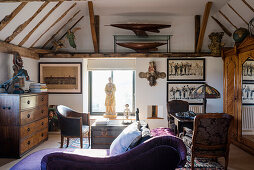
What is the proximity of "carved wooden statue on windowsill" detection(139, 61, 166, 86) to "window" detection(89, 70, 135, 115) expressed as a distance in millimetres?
773

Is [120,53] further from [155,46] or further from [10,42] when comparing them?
[10,42]

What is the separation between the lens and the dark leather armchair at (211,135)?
2.94 meters

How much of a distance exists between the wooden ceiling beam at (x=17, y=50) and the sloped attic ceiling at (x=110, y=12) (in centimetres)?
11

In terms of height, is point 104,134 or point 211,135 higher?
point 211,135

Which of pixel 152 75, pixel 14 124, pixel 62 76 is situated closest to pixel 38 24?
pixel 62 76

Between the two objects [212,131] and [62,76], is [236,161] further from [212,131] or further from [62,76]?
[62,76]

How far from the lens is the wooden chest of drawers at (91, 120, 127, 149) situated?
3.84 m

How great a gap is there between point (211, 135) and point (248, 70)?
199cm

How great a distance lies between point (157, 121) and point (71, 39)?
11.2 feet

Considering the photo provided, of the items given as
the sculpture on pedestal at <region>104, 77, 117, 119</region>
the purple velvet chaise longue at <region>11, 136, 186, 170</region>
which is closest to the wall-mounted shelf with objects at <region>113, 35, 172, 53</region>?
the sculpture on pedestal at <region>104, 77, 117, 119</region>

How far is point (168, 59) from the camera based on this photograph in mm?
5586

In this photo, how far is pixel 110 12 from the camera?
536 centimetres

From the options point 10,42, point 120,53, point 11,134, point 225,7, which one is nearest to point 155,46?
point 120,53

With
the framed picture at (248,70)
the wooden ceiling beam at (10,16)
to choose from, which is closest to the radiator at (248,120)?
Answer: the framed picture at (248,70)
